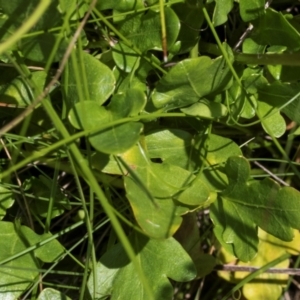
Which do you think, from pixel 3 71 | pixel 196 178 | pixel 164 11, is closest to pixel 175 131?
pixel 196 178

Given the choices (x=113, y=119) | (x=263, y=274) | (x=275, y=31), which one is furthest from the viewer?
(x=263, y=274)

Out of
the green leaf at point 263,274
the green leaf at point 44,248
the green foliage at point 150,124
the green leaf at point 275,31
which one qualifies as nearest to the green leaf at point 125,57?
the green foliage at point 150,124

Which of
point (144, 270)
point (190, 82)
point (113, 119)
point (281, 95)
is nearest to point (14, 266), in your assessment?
point (144, 270)

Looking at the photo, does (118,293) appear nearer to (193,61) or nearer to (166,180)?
(166,180)

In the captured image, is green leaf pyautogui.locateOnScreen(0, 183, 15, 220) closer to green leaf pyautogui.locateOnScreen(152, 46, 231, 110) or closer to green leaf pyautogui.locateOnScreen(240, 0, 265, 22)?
green leaf pyautogui.locateOnScreen(152, 46, 231, 110)

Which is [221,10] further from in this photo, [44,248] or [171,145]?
[44,248]

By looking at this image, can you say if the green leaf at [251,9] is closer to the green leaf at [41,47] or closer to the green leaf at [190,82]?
the green leaf at [190,82]
